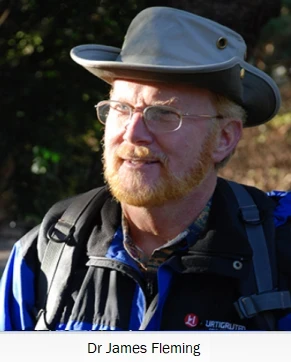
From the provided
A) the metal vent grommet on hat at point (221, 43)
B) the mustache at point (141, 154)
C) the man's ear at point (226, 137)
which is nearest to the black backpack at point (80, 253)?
the man's ear at point (226, 137)

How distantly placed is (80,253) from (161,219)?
26 centimetres

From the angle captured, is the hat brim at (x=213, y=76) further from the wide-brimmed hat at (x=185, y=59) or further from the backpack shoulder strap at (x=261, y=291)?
the backpack shoulder strap at (x=261, y=291)

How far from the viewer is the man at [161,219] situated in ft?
8.21

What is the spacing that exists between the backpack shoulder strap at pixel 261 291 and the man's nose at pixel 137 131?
38 centimetres

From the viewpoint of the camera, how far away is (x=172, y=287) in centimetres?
252

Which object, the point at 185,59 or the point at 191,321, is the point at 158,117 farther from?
the point at 191,321

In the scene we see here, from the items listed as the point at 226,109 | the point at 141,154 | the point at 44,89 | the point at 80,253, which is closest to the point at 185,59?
the point at 226,109

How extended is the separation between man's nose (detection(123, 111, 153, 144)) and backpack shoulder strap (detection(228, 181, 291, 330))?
1.25ft

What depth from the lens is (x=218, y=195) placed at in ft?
8.85

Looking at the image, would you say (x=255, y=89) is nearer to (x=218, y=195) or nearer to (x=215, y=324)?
(x=218, y=195)

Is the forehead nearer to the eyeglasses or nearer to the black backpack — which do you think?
the eyeglasses

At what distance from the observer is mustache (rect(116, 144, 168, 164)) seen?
251 cm

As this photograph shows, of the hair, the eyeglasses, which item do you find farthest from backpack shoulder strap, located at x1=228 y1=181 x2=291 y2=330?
the eyeglasses
